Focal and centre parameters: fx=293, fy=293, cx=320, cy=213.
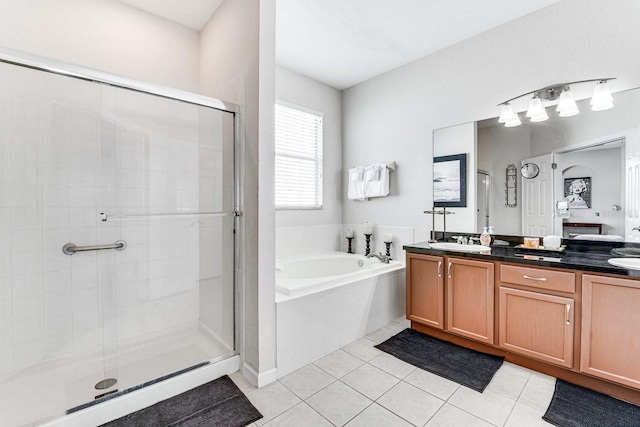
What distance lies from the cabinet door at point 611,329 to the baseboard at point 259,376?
1965 mm

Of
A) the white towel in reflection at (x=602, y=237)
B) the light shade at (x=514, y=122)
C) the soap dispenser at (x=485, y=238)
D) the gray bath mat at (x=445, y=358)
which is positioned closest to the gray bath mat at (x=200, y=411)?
the gray bath mat at (x=445, y=358)

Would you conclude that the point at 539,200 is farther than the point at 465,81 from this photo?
No

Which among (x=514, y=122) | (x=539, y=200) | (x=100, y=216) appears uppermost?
Result: (x=514, y=122)

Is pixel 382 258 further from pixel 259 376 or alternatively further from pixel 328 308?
pixel 259 376

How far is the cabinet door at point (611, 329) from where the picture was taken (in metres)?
1.68

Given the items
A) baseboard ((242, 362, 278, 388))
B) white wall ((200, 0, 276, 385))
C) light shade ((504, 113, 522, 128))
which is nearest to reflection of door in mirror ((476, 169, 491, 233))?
light shade ((504, 113, 522, 128))

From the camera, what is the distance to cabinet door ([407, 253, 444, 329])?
2551 mm

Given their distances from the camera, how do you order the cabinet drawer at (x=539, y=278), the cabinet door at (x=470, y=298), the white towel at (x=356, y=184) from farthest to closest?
the white towel at (x=356, y=184)
the cabinet door at (x=470, y=298)
the cabinet drawer at (x=539, y=278)

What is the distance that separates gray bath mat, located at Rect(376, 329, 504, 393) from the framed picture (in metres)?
1.35

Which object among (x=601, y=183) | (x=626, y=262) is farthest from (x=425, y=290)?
(x=601, y=183)

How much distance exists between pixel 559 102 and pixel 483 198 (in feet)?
3.13

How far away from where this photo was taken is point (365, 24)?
2.67 m

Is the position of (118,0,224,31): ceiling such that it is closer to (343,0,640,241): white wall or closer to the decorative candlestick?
(343,0,640,241): white wall

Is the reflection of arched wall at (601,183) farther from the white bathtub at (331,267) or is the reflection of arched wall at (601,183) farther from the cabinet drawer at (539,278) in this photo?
the white bathtub at (331,267)
